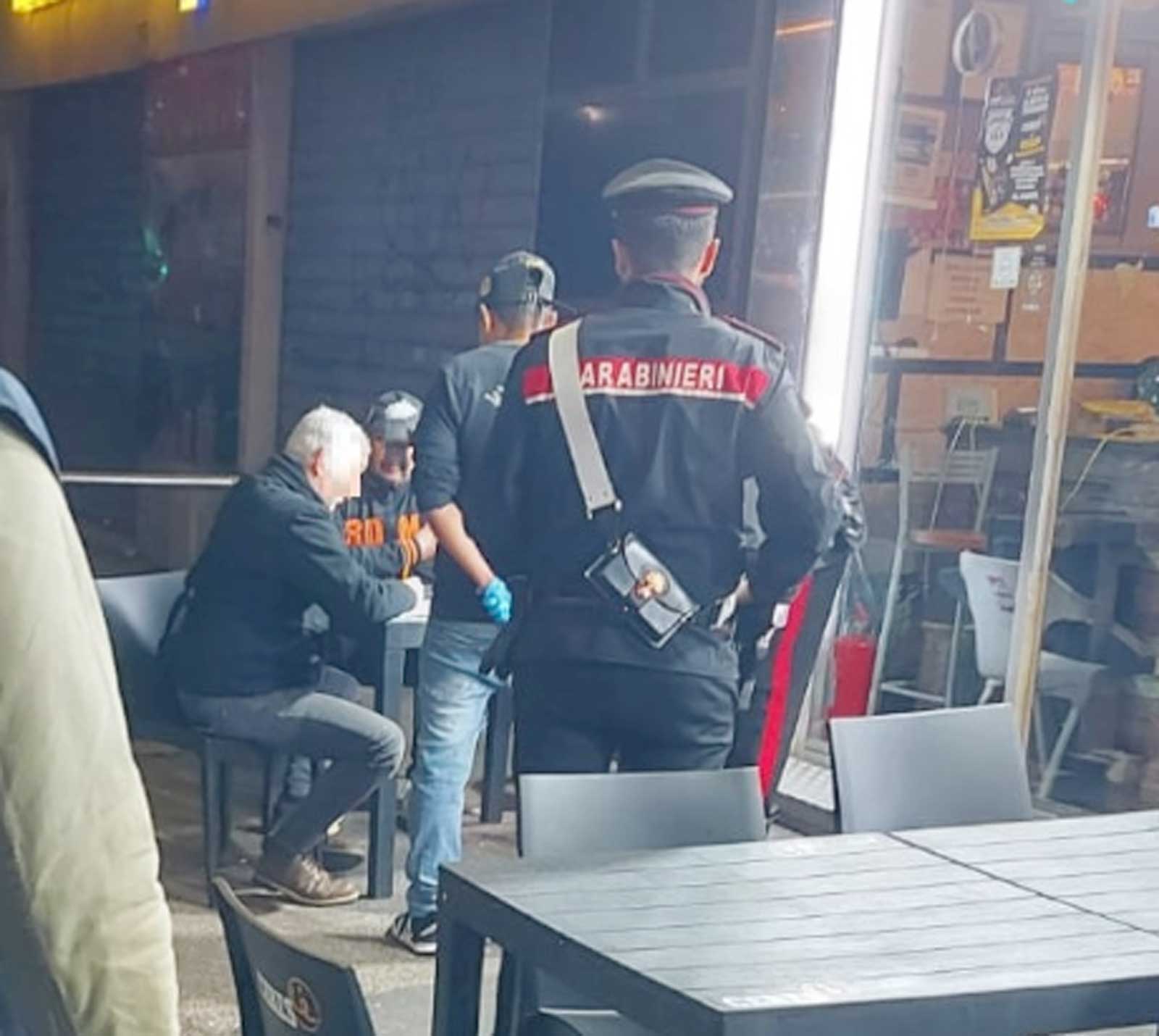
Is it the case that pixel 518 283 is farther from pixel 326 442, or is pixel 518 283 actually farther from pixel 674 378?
pixel 674 378

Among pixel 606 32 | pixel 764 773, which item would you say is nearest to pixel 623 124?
pixel 606 32

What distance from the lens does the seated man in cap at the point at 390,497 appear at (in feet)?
15.3

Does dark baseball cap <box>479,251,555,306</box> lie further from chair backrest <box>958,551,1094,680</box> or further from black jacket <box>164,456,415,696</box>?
chair backrest <box>958,551,1094,680</box>

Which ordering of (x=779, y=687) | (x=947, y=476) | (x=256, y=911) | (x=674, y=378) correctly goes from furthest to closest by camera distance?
1. (x=947, y=476)
2. (x=779, y=687)
3. (x=256, y=911)
4. (x=674, y=378)

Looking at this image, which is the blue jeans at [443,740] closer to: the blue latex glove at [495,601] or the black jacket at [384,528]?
the blue latex glove at [495,601]

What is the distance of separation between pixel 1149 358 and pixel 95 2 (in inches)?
261

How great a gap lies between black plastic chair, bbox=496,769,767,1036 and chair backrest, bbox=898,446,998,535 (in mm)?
2570

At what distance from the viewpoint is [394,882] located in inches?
167

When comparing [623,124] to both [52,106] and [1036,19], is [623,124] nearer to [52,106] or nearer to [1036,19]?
[1036,19]

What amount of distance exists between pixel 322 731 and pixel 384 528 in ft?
3.15

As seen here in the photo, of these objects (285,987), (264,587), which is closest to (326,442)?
(264,587)

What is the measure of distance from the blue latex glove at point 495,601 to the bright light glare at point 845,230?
1.44 meters

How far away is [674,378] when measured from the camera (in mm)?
2895

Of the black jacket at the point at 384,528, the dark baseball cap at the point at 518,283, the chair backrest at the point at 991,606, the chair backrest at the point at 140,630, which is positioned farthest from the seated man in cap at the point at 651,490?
the chair backrest at the point at 991,606
